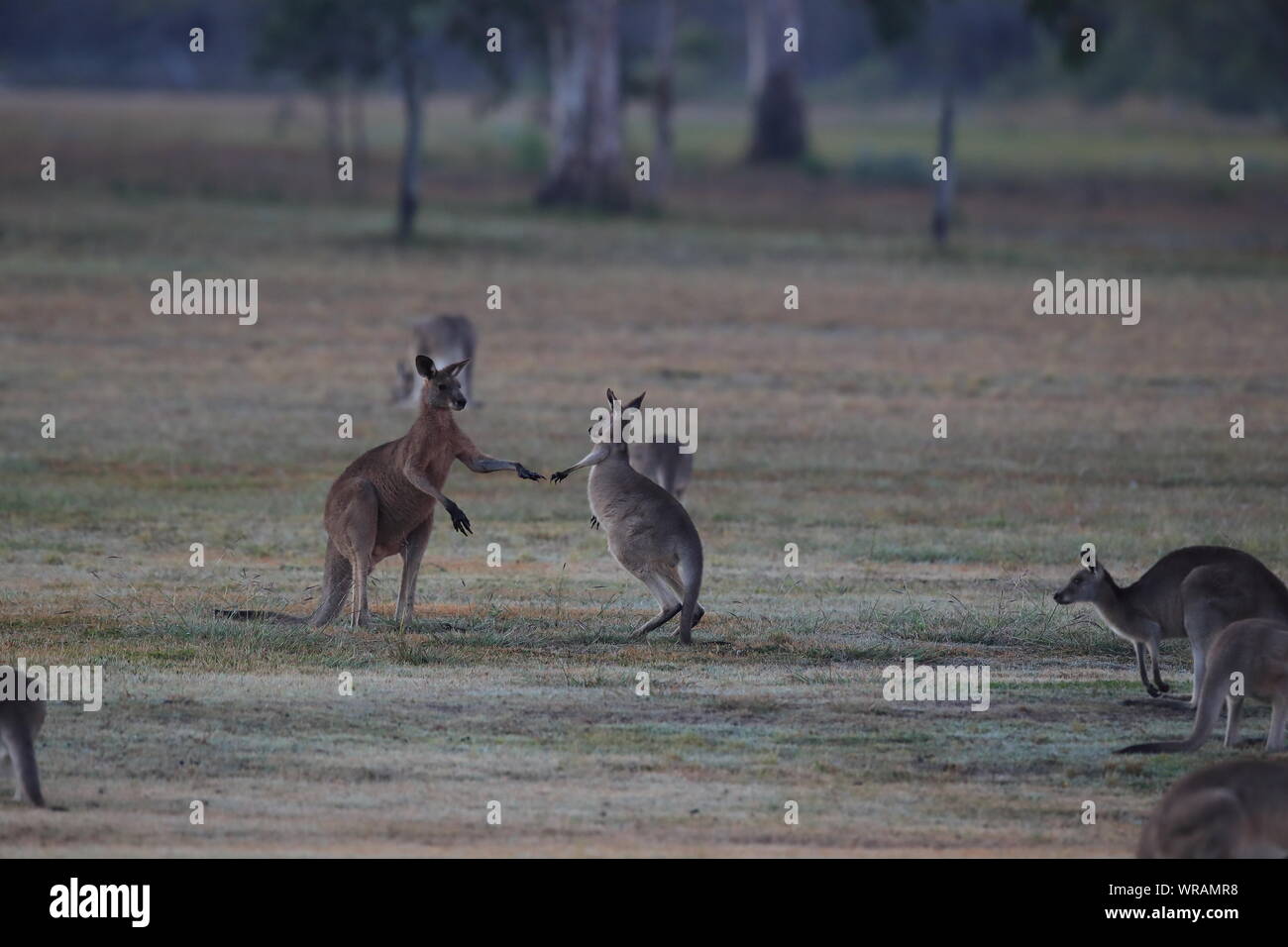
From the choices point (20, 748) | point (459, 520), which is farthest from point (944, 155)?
point (20, 748)

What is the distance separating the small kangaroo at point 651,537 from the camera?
9.35 meters

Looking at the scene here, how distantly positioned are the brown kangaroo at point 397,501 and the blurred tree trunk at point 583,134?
26627 millimetres

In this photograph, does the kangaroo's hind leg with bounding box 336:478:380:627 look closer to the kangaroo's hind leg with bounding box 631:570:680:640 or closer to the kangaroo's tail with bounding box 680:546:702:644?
the kangaroo's hind leg with bounding box 631:570:680:640

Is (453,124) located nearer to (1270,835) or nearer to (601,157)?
(601,157)

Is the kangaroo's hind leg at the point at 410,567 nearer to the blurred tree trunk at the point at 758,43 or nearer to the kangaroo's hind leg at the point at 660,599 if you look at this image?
the kangaroo's hind leg at the point at 660,599

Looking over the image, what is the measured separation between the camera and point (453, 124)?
63.7 m

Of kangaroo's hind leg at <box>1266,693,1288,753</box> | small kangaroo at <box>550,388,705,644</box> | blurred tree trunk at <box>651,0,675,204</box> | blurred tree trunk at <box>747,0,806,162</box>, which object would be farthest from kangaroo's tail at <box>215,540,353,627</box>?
blurred tree trunk at <box>747,0,806,162</box>

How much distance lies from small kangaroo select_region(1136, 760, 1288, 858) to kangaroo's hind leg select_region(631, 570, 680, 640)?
135 inches

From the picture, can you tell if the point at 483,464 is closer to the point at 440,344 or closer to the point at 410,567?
the point at 410,567

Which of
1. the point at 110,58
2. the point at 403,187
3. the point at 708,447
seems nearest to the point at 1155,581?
the point at 708,447

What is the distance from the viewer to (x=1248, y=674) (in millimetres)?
7766

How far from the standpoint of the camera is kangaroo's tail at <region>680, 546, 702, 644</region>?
368 inches

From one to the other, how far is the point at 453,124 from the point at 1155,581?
56414mm

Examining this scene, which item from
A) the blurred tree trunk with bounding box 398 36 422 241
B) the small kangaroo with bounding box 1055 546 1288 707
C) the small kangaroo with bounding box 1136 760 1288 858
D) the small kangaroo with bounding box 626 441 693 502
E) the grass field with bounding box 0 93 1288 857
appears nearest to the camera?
the small kangaroo with bounding box 1136 760 1288 858
